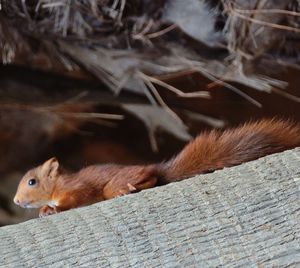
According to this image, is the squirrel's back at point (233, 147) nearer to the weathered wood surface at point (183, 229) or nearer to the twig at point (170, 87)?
the weathered wood surface at point (183, 229)

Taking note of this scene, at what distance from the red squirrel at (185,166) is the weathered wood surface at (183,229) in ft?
0.35

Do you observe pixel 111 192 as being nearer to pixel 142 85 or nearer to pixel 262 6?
pixel 262 6

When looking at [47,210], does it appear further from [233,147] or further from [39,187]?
[233,147]

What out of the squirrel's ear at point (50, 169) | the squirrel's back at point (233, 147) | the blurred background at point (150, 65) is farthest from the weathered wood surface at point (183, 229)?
the blurred background at point (150, 65)

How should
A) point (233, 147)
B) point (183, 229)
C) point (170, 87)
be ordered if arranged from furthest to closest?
1. point (170, 87)
2. point (233, 147)
3. point (183, 229)

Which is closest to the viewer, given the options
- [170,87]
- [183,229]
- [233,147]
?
[183,229]

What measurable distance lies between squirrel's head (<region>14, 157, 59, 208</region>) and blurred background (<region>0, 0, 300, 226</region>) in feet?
1.68

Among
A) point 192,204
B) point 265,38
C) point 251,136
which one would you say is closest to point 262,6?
point 265,38

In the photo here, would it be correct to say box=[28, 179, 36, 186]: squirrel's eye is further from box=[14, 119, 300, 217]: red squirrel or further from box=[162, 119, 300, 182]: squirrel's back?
box=[162, 119, 300, 182]: squirrel's back

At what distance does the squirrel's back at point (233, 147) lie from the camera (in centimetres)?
98

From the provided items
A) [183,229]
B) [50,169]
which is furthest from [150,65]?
[183,229]

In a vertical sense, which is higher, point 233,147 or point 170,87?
point 233,147

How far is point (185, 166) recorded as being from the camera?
3.29ft

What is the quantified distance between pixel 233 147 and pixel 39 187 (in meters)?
0.30
